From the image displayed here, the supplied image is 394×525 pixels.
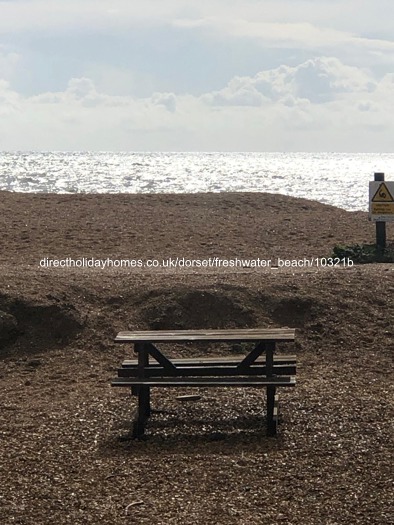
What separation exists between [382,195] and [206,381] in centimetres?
773

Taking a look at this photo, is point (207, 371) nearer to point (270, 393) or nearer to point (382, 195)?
point (270, 393)

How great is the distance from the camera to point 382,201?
550 inches

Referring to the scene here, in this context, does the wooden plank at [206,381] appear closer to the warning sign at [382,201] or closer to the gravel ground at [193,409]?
the gravel ground at [193,409]

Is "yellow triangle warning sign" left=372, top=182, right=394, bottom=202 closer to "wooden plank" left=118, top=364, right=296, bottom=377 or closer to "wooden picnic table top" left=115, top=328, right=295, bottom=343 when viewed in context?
"wooden picnic table top" left=115, top=328, right=295, bottom=343

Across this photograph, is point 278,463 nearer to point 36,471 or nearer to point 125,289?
point 36,471

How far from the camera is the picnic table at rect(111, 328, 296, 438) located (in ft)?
22.6

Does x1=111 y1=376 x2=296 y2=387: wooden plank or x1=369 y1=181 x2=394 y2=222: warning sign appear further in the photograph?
x1=369 y1=181 x2=394 y2=222: warning sign

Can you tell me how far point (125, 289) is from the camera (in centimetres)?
1032

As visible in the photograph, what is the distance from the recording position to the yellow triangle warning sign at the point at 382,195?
1391 cm

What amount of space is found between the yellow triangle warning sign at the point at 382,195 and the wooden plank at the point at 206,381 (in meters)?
7.45

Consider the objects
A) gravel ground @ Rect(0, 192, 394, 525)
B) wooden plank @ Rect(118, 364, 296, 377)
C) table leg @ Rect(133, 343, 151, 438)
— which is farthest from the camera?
wooden plank @ Rect(118, 364, 296, 377)

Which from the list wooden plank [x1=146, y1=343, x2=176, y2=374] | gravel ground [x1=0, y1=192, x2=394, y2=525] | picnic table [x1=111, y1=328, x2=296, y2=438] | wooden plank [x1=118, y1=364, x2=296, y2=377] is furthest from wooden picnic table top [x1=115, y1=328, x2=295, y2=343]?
gravel ground [x1=0, y1=192, x2=394, y2=525]

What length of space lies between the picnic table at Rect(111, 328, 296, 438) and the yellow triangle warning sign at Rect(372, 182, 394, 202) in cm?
711

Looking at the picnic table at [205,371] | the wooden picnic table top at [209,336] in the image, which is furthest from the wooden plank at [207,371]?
the wooden picnic table top at [209,336]
